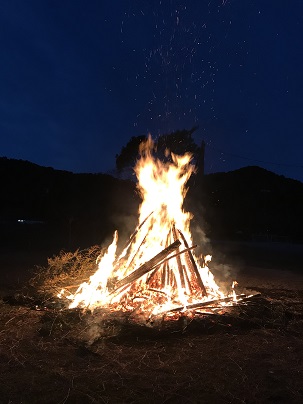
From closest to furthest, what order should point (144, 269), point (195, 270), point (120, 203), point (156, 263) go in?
point (144, 269)
point (156, 263)
point (195, 270)
point (120, 203)


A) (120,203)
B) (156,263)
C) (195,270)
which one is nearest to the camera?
(156,263)

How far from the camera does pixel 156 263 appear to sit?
6301 millimetres

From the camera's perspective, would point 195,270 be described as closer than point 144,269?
No

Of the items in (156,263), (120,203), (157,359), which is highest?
(120,203)

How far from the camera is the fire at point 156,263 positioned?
605 cm

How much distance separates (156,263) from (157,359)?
2.25 meters

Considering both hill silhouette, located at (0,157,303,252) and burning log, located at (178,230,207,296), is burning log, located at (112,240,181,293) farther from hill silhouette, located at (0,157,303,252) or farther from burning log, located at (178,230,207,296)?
hill silhouette, located at (0,157,303,252)

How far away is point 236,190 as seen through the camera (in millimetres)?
41125

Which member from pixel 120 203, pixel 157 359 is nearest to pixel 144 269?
pixel 157 359

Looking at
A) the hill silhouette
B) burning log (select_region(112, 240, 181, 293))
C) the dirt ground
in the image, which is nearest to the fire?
burning log (select_region(112, 240, 181, 293))

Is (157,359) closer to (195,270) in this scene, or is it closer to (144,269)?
(144,269)

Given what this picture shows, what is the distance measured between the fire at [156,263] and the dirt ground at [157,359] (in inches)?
26.2

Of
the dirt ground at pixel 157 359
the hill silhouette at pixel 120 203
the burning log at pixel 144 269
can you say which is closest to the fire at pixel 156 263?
the burning log at pixel 144 269

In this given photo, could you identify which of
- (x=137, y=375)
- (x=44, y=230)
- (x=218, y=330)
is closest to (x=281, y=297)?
(x=218, y=330)
